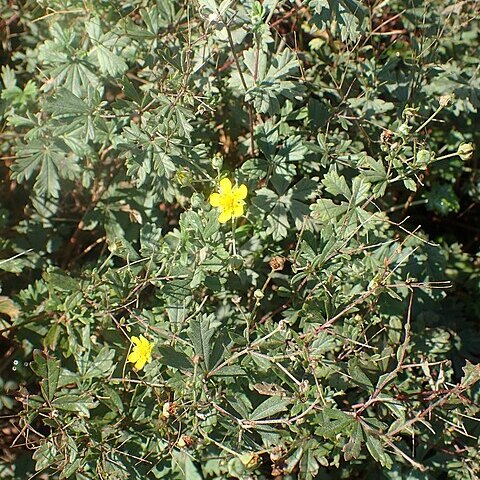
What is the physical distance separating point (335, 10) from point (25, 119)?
3.76ft

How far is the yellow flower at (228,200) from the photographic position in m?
2.03

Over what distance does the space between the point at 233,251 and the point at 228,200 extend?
0.19 m

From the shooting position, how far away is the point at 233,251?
2.15m

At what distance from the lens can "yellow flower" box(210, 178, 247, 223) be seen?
203cm

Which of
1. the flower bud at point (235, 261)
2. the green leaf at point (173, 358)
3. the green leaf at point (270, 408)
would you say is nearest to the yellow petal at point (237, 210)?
the flower bud at point (235, 261)

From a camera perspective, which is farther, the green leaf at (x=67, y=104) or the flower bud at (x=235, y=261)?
the green leaf at (x=67, y=104)

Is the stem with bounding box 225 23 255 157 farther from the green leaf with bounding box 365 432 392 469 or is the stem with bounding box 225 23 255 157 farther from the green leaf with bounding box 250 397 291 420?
the green leaf with bounding box 365 432 392 469

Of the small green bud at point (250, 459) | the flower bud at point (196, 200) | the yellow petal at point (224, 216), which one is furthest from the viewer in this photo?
the flower bud at point (196, 200)

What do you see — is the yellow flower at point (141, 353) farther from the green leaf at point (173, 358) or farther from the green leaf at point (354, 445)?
the green leaf at point (354, 445)

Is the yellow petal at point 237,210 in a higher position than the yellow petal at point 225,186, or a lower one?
lower

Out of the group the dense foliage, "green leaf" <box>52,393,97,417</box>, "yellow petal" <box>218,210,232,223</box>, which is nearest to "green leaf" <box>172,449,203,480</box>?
the dense foliage

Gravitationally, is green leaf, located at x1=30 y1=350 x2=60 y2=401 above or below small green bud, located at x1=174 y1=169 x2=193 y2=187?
below

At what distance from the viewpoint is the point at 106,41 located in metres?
2.30

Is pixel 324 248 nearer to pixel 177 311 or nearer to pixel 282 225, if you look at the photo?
pixel 282 225
